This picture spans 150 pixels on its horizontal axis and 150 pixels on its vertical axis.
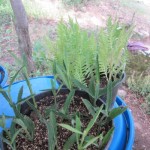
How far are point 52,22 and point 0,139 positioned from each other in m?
2.61

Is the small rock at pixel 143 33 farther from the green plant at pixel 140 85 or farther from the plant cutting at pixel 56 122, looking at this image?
the plant cutting at pixel 56 122

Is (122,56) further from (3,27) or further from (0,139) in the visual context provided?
(3,27)

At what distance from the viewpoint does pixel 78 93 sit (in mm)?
633

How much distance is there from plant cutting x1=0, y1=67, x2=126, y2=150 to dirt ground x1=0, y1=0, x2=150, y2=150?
3.10ft

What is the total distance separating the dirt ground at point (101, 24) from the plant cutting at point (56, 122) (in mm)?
946

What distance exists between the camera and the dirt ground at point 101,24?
1613 millimetres

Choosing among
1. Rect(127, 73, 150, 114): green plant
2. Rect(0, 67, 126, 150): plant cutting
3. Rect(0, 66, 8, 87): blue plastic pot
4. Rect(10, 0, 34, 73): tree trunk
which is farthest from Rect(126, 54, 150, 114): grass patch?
Rect(0, 67, 126, 150): plant cutting

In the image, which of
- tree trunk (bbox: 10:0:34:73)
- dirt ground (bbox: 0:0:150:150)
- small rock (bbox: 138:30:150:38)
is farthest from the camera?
small rock (bbox: 138:30:150:38)

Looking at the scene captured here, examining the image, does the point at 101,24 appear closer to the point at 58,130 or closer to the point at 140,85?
the point at 140,85

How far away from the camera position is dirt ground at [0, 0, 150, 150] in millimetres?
1613

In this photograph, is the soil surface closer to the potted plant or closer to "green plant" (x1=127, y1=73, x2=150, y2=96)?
"green plant" (x1=127, y1=73, x2=150, y2=96)

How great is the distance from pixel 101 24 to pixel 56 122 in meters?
2.62

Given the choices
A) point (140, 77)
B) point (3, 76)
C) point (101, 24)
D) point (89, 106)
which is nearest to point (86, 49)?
point (89, 106)

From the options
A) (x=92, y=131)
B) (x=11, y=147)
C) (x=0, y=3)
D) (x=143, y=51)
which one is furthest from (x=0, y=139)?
(x=0, y=3)
